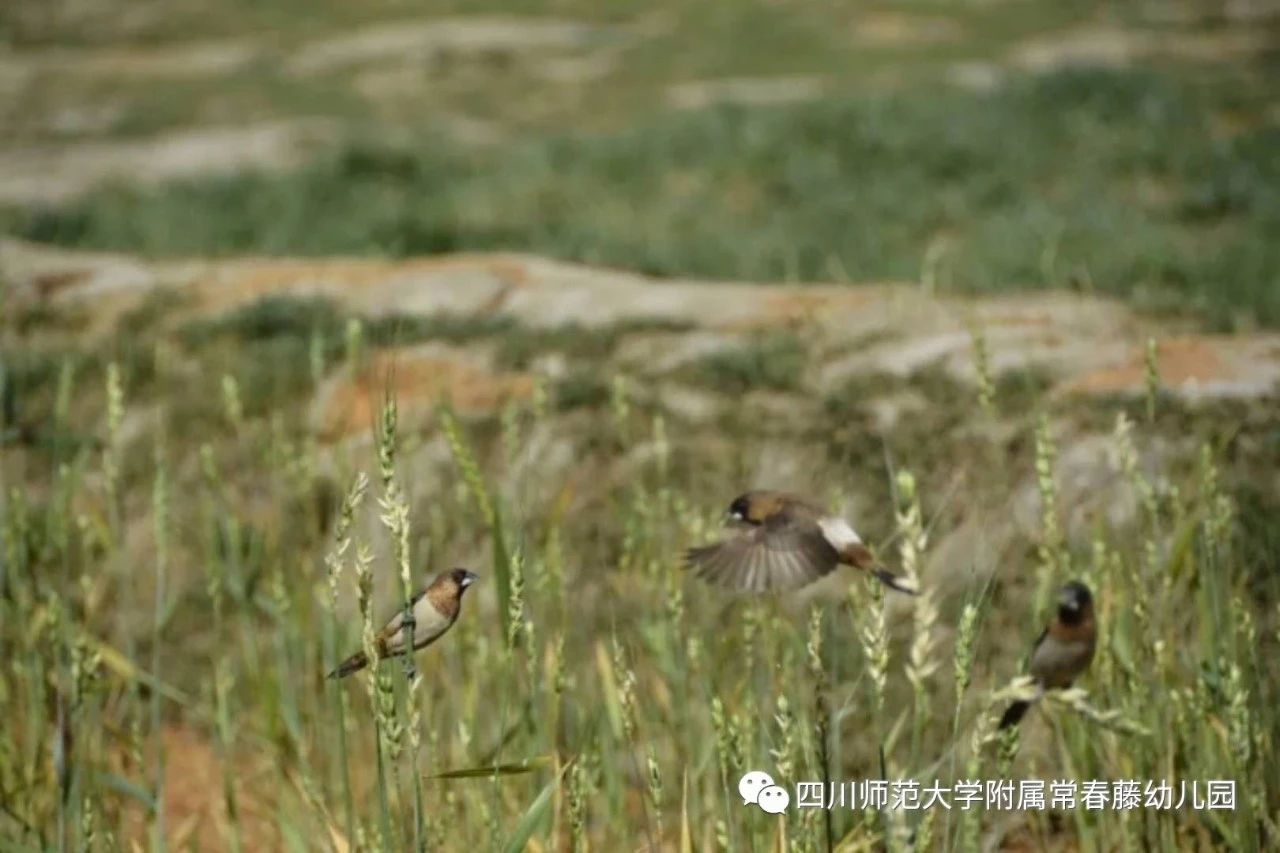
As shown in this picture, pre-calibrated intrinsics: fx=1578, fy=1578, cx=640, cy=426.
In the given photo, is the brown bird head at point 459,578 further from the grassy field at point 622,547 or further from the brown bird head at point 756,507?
the brown bird head at point 756,507

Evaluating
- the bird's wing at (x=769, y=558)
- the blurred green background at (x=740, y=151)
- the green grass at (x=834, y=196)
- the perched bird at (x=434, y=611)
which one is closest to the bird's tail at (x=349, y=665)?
the perched bird at (x=434, y=611)

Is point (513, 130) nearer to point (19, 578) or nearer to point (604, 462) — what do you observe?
point (604, 462)

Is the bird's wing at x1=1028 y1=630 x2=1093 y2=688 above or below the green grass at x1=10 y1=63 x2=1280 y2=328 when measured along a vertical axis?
below

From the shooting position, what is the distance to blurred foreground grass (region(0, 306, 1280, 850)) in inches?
61.4

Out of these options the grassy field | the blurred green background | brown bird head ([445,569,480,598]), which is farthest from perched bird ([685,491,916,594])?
the blurred green background

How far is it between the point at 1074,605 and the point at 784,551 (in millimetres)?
326

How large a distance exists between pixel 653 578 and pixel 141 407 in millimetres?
2165

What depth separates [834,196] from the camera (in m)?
8.37

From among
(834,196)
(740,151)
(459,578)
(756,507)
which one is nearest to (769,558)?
(756,507)

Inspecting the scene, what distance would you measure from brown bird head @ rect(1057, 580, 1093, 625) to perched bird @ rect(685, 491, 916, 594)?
0.61 feet

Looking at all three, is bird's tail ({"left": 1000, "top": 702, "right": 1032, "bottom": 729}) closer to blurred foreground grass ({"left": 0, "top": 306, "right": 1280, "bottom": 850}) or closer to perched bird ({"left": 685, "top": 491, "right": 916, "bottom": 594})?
blurred foreground grass ({"left": 0, "top": 306, "right": 1280, "bottom": 850})

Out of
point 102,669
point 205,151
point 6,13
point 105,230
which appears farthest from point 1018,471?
point 6,13

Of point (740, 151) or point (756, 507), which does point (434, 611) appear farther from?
point (740, 151)

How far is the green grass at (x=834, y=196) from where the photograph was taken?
6.46m
